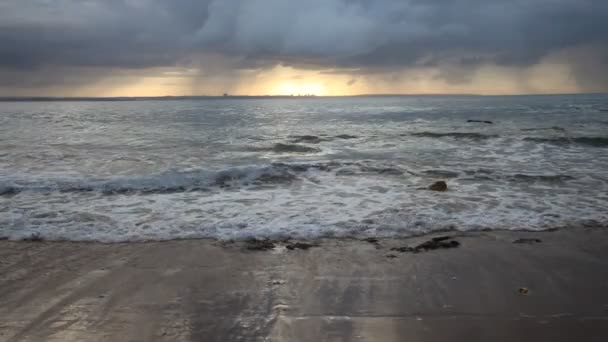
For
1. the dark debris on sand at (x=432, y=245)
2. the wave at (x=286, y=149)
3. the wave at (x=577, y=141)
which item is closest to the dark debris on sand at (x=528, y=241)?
the dark debris on sand at (x=432, y=245)

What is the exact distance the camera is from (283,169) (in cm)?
1480

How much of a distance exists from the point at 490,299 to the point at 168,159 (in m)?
15.0

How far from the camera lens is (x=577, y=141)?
23312mm

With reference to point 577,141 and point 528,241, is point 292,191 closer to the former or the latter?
point 528,241

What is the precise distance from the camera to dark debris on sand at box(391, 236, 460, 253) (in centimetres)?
656

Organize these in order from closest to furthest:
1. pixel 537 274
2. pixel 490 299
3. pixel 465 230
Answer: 1. pixel 490 299
2. pixel 537 274
3. pixel 465 230

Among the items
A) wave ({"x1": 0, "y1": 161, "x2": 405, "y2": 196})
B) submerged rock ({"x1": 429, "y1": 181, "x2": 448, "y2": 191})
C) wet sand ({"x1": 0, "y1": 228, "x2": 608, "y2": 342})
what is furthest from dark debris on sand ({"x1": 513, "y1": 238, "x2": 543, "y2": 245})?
wave ({"x1": 0, "y1": 161, "x2": 405, "y2": 196})

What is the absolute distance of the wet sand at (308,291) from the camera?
4.08 m

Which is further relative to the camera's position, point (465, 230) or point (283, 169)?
point (283, 169)

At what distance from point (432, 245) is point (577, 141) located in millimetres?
20925

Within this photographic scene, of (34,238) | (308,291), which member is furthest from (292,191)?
(308,291)

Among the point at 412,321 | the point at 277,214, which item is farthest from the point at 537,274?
the point at 277,214

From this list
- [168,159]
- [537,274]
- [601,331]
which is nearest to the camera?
[601,331]

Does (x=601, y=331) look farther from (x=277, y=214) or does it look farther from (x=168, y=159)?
(x=168, y=159)
